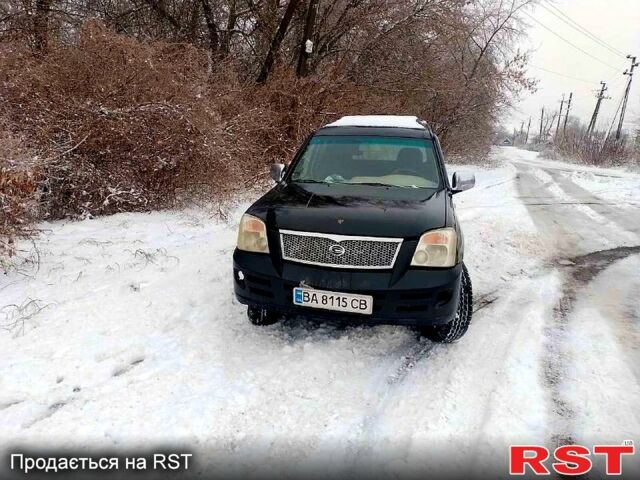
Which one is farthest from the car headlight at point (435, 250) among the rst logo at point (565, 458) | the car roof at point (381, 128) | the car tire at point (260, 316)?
the car roof at point (381, 128)

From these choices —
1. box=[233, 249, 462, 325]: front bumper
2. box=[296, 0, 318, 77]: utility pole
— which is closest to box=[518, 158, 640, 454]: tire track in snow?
box=[233, 249, 462, 325]: front bumper

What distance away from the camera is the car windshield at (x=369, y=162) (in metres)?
4.21

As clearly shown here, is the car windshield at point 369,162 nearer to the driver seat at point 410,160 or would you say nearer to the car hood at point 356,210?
the driver seat at point 410,160

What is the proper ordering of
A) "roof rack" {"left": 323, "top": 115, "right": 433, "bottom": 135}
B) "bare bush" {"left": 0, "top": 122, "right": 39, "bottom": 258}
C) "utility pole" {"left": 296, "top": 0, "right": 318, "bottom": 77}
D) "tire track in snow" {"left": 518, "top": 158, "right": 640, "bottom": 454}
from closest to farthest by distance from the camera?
"tire track in snow" {"left": 518, "top": 158, "right": 640, "bottom": 454}, "bare bush" {"left": 0, "top": 122, "right": 39, "bottom": 258}, "roof rack" {"left": 323, "top": 115, "right": 433, "bottom": 135}, "utility pole" {"left": 296, "top": 0, "right": 318, "bottom": 77}

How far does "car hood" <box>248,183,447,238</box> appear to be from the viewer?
121 inches

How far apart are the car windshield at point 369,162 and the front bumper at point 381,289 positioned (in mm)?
1331

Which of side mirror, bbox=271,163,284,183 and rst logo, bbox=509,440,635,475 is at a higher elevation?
side mirror, bbox=271,163,284,183

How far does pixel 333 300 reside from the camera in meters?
3.02

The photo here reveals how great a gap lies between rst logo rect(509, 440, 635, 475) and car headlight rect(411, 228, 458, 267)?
1239mm

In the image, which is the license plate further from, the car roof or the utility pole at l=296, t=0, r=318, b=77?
the utility pole at l=296, t=0, r=318, b=77

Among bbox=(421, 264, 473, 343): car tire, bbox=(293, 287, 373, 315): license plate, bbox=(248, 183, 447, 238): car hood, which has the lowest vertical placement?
bbox=(421, 264, 473, 343): car tire

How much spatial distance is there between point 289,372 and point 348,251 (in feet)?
3.13

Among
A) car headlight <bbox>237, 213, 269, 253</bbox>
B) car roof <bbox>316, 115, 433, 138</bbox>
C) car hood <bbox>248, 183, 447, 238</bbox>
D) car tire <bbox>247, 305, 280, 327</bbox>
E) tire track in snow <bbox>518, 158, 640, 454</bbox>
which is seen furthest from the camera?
car roof <bbox>316, 115, 433, 138</bbox>

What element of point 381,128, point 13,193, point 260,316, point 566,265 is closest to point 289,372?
point 260,316
